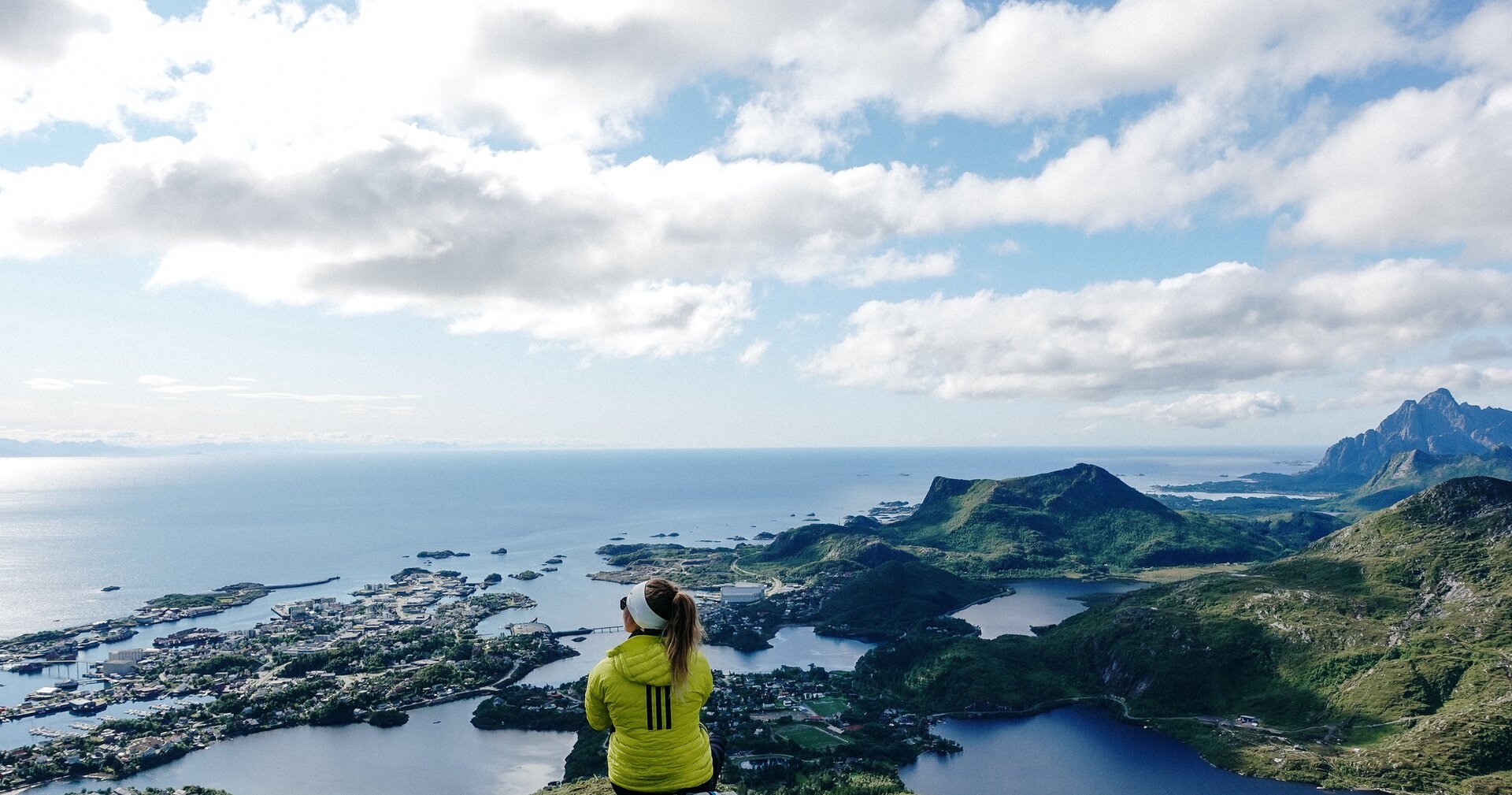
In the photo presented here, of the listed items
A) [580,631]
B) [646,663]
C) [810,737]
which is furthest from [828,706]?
[646,663]

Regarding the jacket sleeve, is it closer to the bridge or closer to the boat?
the boat

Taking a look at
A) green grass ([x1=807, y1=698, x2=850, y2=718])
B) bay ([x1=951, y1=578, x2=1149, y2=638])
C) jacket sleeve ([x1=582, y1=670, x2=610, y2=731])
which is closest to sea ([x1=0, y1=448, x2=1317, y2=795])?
bay ([x1=951, y1=578, x2=1149, y2=638])

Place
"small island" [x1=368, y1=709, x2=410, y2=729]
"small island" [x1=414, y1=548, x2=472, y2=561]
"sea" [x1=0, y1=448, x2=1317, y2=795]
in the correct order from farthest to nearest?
"small island" [x1=414, y1=548, x2=472, y2=561] → "small island" [x1=368, y1=709, x2=410, y2=729] → "sea" [x1=0, y1=448, x2=1317, y2=795]

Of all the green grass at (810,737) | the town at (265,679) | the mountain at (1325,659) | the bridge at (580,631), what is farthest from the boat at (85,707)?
the mountain at (1325,659)

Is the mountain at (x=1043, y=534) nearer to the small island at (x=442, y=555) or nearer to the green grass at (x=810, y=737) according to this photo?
the small island at (x=442, y=555)

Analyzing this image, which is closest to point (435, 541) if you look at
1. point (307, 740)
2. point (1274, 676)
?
point (307, 740)

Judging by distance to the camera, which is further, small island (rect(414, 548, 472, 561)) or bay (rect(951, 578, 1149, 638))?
small island (rect(414, 548, 472, 561))
